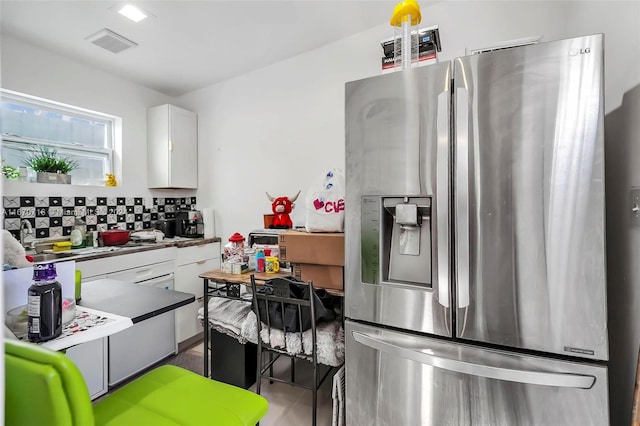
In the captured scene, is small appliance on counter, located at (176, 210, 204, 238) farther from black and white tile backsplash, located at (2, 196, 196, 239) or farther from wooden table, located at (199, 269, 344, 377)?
wooden table, located at (199, 269, 344, 377)

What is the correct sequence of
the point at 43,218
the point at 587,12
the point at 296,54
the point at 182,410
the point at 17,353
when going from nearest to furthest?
the point at 17,353, the point at 182,410, the point at 587,12, the point at 43,218, the point at 296,54

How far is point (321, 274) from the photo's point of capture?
5.90 ft

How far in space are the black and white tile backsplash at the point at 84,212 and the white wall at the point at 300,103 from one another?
0.47 meters

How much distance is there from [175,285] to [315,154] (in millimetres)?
1754

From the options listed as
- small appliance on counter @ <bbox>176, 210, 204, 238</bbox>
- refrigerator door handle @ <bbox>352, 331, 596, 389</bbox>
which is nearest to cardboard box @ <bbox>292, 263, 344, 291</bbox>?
refrigerator door handle @ <bbox>352, 331, 596, 389</bbox>

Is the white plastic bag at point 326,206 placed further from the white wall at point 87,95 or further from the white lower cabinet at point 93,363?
the white wall at point 87,95

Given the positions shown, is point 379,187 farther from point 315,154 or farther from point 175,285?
point 175,285

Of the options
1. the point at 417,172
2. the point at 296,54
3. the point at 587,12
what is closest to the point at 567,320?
the point at 417,172

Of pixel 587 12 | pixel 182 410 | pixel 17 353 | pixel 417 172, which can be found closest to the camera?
pixel 17 353

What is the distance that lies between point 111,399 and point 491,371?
1.33 m

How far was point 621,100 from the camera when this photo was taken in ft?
3.78

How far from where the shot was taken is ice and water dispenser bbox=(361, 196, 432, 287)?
4.16 feet

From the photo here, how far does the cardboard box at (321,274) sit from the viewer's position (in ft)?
5.75

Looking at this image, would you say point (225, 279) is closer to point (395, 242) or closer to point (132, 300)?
point (132, 300)
